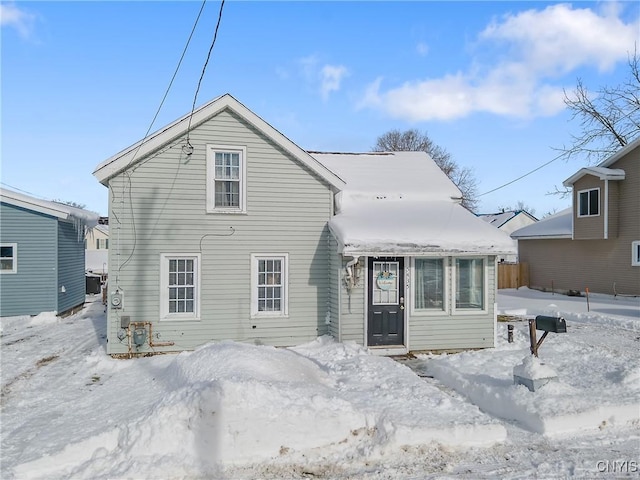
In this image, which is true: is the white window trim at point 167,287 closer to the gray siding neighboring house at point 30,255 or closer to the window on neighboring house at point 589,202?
the gray siding neighboring house at point 30,255

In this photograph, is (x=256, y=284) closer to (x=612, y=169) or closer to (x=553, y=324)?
(x=553, y=324)

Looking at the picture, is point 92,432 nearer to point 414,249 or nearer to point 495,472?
point 495,472

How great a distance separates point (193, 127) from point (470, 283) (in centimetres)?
790

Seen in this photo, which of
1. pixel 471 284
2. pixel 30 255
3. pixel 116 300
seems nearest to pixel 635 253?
pixel 471 284

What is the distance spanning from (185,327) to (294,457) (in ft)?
19.7

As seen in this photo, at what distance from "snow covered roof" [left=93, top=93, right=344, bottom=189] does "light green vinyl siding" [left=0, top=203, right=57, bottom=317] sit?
7184 mm

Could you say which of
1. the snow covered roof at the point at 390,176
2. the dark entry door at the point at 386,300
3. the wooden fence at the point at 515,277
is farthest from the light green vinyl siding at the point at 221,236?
the wooden fence at the point at 515,277

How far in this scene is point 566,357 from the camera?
411 inches

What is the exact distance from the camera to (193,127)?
1109cm

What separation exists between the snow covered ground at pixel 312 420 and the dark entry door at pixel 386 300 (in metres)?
1.35

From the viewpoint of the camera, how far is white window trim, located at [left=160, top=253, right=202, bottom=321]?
10.9 meters

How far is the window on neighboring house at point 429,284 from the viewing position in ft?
37.7

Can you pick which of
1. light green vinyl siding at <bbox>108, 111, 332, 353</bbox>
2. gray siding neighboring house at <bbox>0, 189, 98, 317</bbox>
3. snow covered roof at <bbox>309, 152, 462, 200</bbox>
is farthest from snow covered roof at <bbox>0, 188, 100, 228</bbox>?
snow covered roof at <bbox>309, 152, 462, 200</bbox>

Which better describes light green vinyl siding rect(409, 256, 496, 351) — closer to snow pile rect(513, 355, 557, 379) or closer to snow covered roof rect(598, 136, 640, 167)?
snow pile rect(513, 355, 557, 379)
